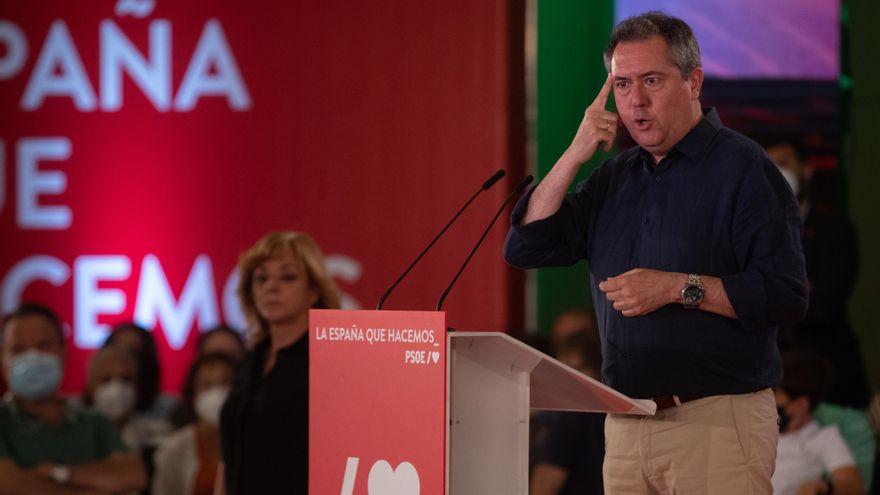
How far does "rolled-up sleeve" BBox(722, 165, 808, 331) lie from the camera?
2539 mm

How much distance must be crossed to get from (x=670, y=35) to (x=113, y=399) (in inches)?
157

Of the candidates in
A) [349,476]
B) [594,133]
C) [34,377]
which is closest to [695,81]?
[594,133]

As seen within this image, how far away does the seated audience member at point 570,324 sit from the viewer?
546 cm

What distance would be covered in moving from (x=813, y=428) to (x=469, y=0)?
2.39 meters

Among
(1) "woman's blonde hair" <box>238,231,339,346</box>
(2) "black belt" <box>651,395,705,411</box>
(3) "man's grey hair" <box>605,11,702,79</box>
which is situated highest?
(3) "man's grey hair" <box>605,11,702,79</box>

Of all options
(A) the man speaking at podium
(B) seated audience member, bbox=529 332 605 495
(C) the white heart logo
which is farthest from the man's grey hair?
(B) seated audience member, bbox=529 332 605 495

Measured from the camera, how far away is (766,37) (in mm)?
6613

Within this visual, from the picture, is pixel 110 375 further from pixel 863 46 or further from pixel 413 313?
pixel 863 46

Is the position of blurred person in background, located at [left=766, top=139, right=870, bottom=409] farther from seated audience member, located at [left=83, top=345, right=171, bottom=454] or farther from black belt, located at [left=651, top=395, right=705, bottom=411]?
black belt, located at [left=651, top=395, right=705, bottom=411]

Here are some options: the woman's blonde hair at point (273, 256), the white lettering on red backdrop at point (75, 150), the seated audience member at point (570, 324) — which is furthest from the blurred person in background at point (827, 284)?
the white lettering on red backdrop at point (75, 150)

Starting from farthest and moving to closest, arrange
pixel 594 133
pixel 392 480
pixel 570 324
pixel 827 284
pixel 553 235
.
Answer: pixel 827 284 → pixel 570 324 → pixel 553 235 → pixel 594 133 → pixel 392 480

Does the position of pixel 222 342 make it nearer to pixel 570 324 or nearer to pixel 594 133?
pixel 570 324

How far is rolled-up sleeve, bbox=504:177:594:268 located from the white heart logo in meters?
0.63

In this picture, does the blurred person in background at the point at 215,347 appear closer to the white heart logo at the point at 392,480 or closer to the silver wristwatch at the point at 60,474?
the silver wristwatch at the point at 60,474
